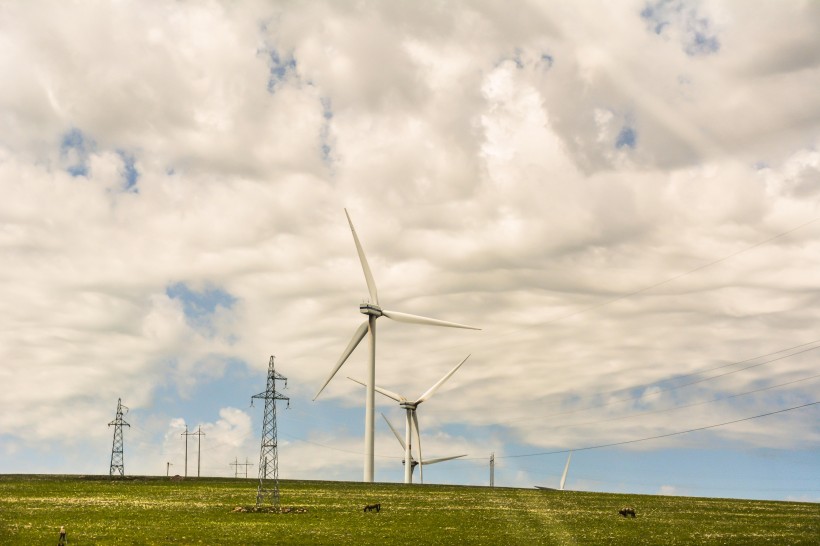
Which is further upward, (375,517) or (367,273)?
(367,273)

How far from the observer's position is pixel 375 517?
75.1 meters

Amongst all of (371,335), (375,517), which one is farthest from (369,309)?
(375,517)

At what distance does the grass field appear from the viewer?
193 ft

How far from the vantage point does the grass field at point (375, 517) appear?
5894 cm

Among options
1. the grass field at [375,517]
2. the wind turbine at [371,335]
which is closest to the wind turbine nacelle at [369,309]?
the wind turbine at [371,335]

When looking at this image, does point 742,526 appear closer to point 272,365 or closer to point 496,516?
point 496,516

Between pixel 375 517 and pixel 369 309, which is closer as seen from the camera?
pixel 375 517

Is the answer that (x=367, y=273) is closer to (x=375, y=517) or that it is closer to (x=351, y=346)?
(x=351, y=346)

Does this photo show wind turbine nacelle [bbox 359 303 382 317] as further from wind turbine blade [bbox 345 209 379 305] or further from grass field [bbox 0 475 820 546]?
grass field [bbox 0 475 820 546]

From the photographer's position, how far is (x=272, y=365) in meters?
86.1

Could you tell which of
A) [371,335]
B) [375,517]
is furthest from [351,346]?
[375,517]

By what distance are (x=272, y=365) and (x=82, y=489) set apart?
119ft

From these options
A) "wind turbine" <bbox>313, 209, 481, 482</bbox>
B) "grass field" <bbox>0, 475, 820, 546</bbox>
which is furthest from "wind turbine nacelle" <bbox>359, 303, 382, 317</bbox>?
"grass field" <bbox>0, 475, 820, 546</bbox>

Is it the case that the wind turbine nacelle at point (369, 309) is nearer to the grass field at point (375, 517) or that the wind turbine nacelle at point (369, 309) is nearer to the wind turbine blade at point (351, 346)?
the wind turbine blade at point (351, 346)
